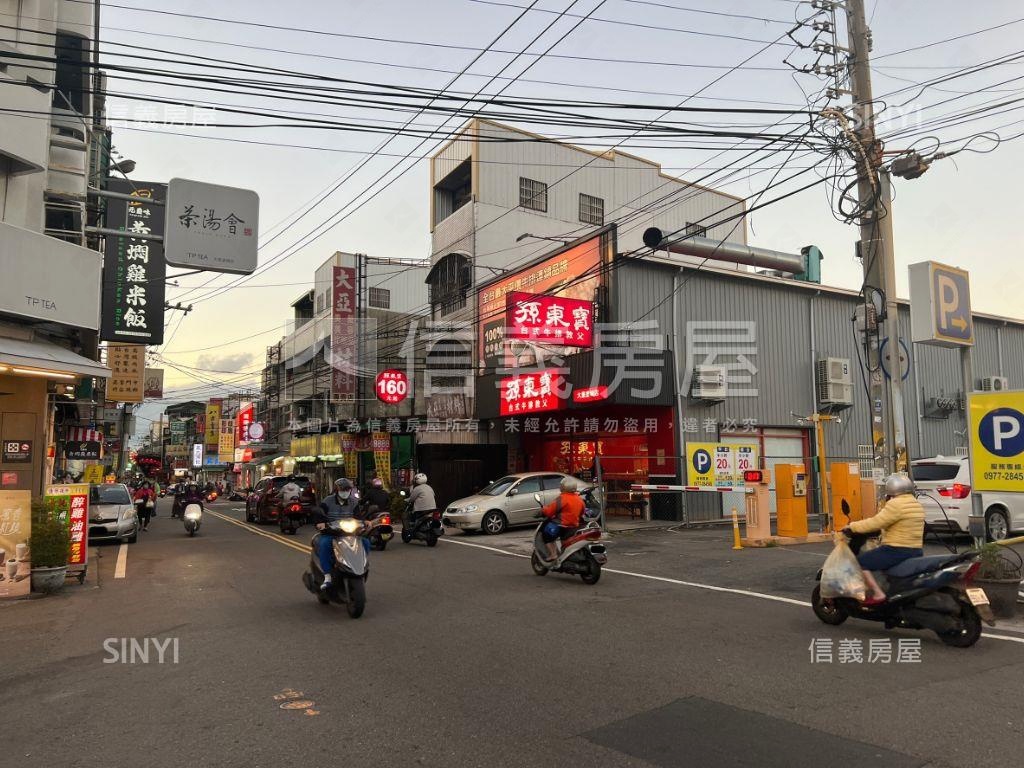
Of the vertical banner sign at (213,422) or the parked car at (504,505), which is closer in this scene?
the parked car at (504,505)

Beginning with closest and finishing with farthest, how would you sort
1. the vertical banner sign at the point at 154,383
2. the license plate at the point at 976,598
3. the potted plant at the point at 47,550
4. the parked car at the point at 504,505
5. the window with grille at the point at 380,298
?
the license plate at the point at 976,598 → the potted plant at the point at 47,550 → the parked car at the point at 504,505 → the vertical banner sign at the point at 154,383 → the window with grille at the point at 380,298

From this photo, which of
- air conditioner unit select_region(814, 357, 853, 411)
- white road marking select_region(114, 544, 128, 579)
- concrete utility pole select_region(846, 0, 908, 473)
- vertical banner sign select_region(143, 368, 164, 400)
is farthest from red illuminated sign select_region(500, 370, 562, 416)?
vertical banner sign select_region(143, 368, 164, 400)

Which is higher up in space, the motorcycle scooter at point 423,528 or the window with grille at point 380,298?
the window with grille at point 380,298

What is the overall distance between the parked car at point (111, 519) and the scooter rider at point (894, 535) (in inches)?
666

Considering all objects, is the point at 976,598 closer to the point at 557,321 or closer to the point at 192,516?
the point at 557,321

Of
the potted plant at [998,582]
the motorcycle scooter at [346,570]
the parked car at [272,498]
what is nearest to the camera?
the potted plant at [998,582]

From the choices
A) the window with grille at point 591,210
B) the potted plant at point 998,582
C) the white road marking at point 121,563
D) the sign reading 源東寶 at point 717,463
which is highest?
the window with grille at point 591,210

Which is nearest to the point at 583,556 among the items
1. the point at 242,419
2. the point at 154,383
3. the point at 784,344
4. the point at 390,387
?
the point at 784,344

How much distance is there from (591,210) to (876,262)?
85.1 feet

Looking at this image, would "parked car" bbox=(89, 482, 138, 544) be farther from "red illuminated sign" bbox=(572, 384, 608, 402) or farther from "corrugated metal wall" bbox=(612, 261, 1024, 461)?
"corrugated metal wall" bbox=(612, 261, 1024, 461)

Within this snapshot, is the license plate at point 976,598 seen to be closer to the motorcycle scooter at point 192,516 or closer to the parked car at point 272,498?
the parked car at point 272,498

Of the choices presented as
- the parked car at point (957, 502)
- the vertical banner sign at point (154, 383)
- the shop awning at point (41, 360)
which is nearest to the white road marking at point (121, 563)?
the shop awning at point (41, 360)

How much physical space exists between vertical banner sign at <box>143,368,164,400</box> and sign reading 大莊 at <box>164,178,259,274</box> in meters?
29.2

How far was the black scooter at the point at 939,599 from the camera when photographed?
655cm
